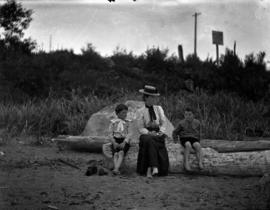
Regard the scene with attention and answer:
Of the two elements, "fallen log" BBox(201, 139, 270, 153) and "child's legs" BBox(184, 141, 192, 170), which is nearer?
"child's legs" BBox(184, 141, 192, 170)

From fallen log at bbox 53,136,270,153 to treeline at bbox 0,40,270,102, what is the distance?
6.87 m

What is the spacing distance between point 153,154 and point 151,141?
216 mm

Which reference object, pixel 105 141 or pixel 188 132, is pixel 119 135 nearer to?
pixel 188 132

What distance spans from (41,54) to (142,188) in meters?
22.3

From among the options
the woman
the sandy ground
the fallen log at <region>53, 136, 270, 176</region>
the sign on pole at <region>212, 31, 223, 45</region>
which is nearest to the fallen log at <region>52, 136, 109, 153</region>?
the sandy ground

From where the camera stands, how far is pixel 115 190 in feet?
24.3

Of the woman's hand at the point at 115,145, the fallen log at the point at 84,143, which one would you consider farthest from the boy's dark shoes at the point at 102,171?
the fallen log at the point at 84,143

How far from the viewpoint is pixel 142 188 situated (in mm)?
7594

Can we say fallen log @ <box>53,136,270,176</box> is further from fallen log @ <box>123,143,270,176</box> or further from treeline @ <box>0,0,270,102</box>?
treeline @ <box>0,0,270,102</box>

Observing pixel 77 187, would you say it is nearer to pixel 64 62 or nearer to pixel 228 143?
pixel 228 143

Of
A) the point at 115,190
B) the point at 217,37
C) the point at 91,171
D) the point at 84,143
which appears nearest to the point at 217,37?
the point at 217,37

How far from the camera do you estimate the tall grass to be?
1508 cm

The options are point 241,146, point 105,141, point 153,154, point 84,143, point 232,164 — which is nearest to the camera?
point 153,154

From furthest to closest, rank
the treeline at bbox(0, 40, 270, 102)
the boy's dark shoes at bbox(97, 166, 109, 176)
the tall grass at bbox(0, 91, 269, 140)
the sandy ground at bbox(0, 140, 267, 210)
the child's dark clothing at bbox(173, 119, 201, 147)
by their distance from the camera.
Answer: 1. the treeline at bbox(0, 40, 270, 102)
2. the tall grass at bbox(0, 91, 269, 140)
3. the child's dark clothing at bbox(173, 119, 201, 147)
4. the boy's dark shoes at bbox(97, 166, 109, 176)
5. the sandy ground at bbox(0, 140, 267, 210)
